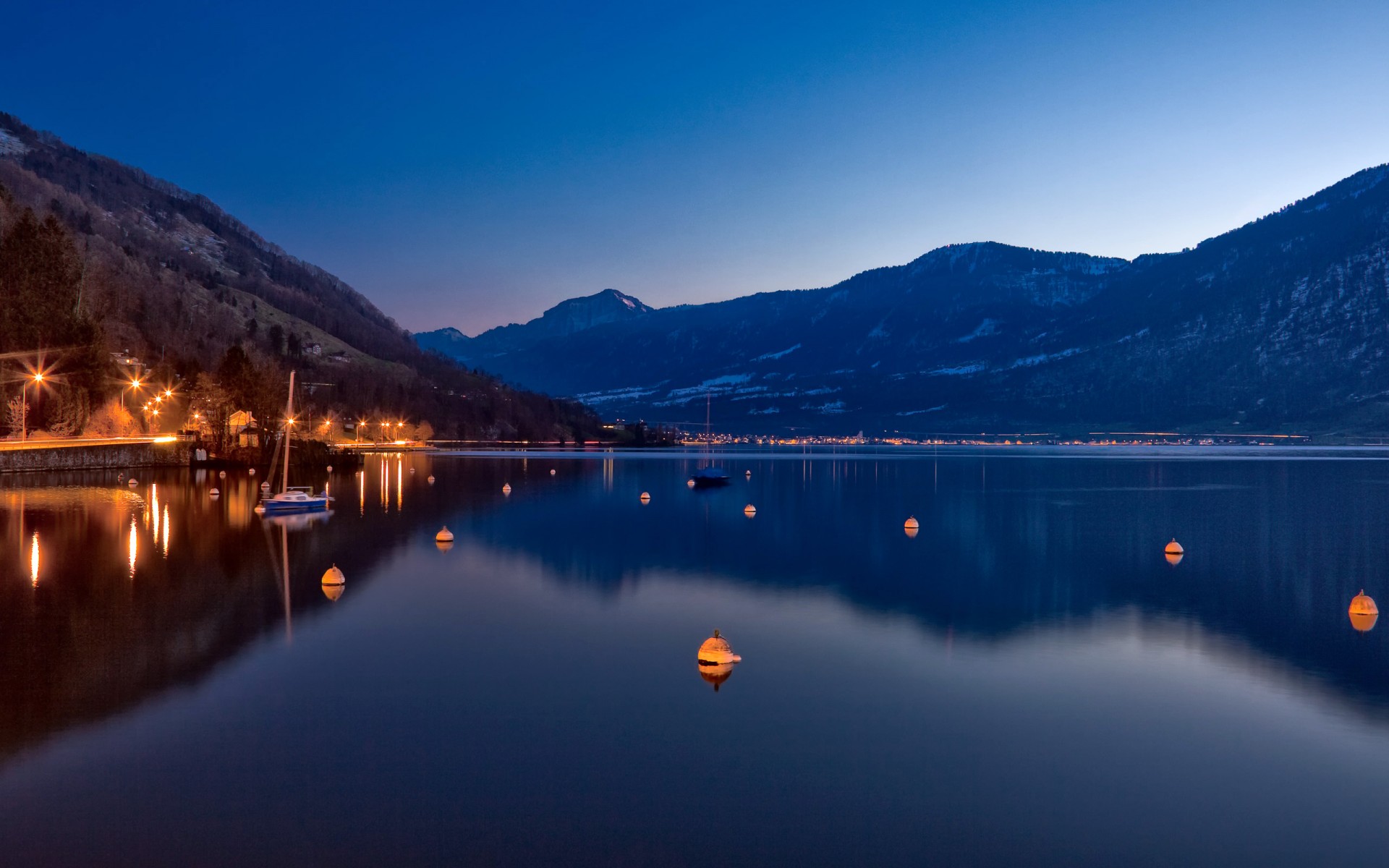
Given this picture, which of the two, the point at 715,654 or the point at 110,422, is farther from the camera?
→ the point at 110,422

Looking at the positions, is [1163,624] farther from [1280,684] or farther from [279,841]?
[279,841]

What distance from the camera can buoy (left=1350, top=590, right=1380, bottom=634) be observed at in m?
25.0

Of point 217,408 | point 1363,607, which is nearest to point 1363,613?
point 1363,607

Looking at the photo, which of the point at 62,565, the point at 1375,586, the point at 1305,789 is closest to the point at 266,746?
the point at 1305,789

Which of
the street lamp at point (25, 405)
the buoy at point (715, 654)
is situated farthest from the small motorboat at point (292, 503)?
the street lamp at point (25, 405)

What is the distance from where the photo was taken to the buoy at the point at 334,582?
1089 inches

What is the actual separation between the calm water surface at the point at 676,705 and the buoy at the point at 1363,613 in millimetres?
438

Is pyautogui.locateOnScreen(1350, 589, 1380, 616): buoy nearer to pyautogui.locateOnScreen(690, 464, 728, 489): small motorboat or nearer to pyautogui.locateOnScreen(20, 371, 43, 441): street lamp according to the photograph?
pyautogui.locateOnScreen(690, 464, 728, 489): small motorboat

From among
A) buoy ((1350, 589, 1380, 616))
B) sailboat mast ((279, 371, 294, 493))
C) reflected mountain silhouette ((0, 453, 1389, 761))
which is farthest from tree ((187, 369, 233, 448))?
buoy ((1350, 589, 1380, 616))

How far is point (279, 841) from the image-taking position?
413 inches

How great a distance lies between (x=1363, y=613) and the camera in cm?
2559

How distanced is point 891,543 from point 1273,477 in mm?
77762

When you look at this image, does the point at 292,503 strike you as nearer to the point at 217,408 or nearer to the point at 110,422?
the point at 217,408

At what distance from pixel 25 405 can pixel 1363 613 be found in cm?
9230
